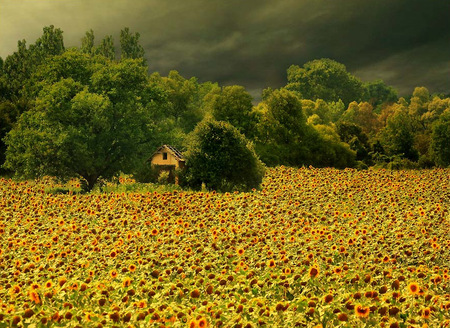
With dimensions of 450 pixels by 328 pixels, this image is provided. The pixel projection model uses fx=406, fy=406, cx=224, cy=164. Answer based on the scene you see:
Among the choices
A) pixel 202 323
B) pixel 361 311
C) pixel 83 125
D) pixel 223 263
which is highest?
pixel 83 125

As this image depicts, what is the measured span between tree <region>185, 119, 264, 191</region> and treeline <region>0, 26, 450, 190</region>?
4.32ft

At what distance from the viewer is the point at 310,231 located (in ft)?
37.2

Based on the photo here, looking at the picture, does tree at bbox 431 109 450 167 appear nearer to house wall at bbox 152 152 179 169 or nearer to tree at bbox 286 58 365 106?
house wall at bbox 152 152 179 169

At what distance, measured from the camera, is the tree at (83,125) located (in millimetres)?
23234

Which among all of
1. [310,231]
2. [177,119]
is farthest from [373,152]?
[310,231]

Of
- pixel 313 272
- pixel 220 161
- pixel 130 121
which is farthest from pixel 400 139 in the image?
pixel 313 272

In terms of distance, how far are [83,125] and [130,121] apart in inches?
109

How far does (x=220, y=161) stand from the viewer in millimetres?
23297

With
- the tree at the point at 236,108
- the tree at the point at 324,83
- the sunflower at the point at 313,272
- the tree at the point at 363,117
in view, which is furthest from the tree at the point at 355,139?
the tree at the point at 324,83

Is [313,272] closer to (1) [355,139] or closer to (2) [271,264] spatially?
(2) [271,264]

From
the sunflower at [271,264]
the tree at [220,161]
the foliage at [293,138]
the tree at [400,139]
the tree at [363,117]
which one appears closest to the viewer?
the sunflower at [271,264]

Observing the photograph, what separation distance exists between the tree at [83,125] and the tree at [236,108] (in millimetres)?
14526

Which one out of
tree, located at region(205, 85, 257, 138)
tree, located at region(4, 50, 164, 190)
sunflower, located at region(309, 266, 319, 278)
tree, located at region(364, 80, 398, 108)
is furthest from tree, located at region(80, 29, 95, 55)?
tree, located at region(364, 80, 398, 108)

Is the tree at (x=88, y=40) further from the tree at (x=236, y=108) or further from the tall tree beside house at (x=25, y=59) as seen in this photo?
the tree at (x=236, y=108)
